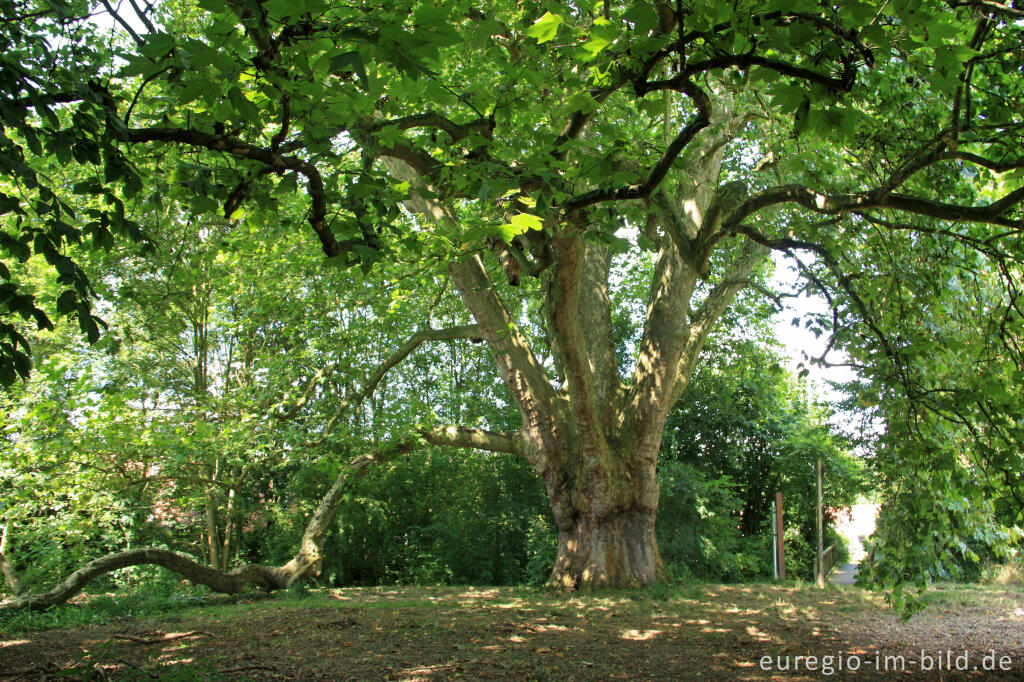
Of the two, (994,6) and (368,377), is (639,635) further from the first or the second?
(368,377)

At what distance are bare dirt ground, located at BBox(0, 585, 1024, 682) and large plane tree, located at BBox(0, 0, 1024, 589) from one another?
70.5 inches

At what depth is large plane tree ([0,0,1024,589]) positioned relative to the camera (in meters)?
2.65

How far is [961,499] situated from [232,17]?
4956 mm

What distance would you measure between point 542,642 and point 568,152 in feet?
11.9

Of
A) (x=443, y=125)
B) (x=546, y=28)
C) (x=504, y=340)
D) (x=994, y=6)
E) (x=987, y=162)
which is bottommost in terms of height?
(x=504, y=340)

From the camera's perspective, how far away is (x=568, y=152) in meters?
4.77

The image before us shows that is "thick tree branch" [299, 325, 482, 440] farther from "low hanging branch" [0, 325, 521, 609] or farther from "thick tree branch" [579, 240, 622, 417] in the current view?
"thick tree branch" [579, 240, 622, 417]

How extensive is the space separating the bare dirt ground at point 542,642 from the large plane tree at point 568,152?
1790mm

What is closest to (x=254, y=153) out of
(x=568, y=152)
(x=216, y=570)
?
(x=568, y=152)

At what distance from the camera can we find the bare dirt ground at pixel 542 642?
13.4 ft

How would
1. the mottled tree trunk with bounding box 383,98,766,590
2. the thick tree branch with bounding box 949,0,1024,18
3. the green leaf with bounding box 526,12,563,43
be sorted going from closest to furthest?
1. the green leaf with bounding box 526,12,563,43
2. the thick tree branch with bounding box 949,0,1024,18
3. the mottled tree trunk with bounding box 383,98,766,590

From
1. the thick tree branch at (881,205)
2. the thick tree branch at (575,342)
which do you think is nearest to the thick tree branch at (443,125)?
the thick tree branch at (575,342)

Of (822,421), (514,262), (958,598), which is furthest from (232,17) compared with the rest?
(822,421)

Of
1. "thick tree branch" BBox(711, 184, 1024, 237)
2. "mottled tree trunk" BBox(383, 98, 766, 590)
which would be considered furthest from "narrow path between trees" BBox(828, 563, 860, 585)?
"thick tree branch" BBox(711, 184, 1024, 237)
